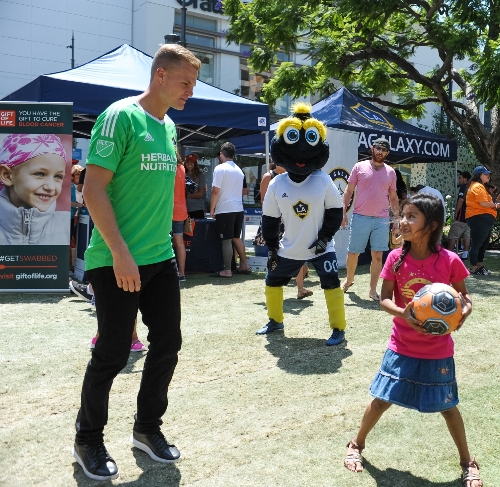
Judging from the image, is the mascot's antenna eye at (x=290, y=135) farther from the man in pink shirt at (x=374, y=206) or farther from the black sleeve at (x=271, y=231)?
the man in pink shirt at (x=374, y=206)

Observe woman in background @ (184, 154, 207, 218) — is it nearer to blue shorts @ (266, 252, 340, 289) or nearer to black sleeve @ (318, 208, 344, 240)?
blue shorts @ (266, 252, 340, 289)

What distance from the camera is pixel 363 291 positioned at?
827 cm

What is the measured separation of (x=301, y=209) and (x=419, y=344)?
2.67 metres

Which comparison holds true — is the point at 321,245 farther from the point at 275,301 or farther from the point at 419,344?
the point at 419,344

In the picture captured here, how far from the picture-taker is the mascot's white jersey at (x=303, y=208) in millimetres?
5496

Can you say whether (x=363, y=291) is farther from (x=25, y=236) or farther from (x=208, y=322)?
(x=25, y=236)

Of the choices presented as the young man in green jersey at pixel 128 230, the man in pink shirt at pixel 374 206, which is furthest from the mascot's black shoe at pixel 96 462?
the man in pink shirt at pixel 374 206

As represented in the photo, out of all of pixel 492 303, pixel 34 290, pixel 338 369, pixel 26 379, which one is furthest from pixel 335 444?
pixel 34 290

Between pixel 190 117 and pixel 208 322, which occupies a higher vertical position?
pixel 190 117

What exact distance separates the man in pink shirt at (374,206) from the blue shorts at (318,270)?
2067 mm

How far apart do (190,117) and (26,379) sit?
5034 millimetres

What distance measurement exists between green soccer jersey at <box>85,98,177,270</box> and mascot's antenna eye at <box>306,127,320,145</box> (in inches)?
108

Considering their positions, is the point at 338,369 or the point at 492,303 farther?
the point at 492,303

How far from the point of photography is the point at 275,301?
5.77 m
